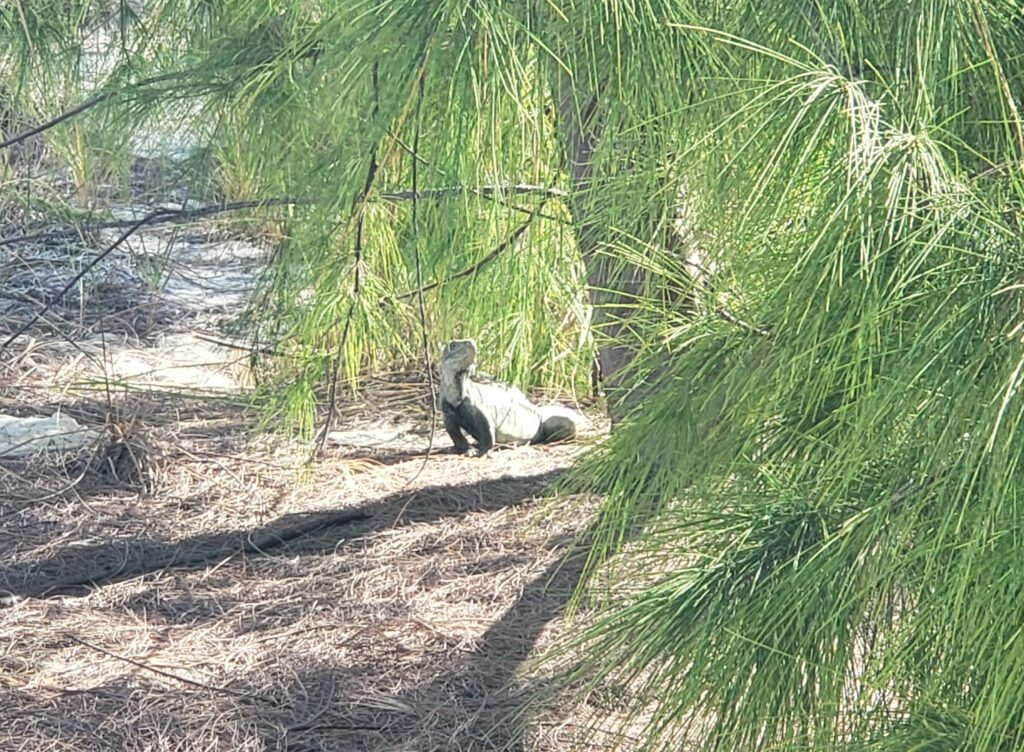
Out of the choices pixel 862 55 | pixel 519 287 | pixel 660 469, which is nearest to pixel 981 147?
pixel 862 55

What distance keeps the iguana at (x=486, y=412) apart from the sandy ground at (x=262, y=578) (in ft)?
0.28

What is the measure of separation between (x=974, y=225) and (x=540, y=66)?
27.7 inches

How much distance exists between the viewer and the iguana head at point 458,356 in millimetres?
3957

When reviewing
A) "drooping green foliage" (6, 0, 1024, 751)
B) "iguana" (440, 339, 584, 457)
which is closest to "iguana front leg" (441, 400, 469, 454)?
"iguana" (440, 339, 584, 457)

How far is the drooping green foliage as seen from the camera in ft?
3.61

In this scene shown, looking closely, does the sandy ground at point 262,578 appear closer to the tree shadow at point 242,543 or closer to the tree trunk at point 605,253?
the tree shadow at point 242,543

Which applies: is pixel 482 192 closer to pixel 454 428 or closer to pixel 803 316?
pixel 803 316

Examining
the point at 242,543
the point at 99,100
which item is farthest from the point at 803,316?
the point at 242,543

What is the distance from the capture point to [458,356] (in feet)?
13.0

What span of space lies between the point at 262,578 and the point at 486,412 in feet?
3.32

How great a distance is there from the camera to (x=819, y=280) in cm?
113

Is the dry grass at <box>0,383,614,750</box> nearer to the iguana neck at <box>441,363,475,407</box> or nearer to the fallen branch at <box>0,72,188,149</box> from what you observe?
the iguana neck at <box>441,363,475,407</box>

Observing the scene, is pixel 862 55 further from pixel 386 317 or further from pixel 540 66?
pixel 386 317

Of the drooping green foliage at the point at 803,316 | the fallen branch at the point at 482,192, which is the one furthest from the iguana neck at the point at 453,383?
the drooping green foliage at the point at 803,316
